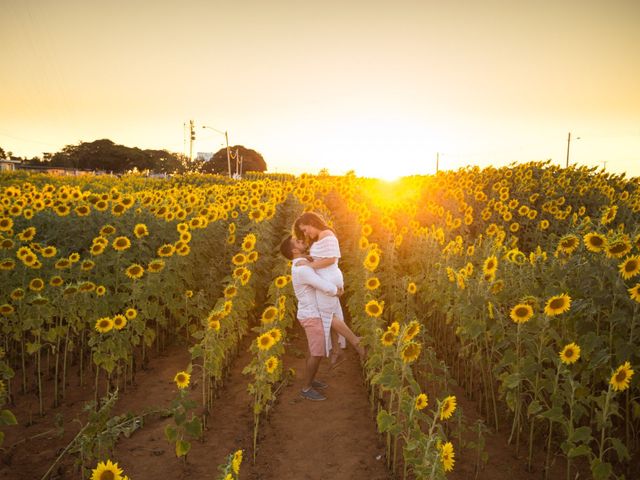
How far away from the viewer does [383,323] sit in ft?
20.2

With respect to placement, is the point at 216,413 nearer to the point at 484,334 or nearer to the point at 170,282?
the point at 170,282

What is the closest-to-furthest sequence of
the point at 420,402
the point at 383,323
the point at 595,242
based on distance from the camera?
the point at 420,402
the point at 595,242
the point at 383,323

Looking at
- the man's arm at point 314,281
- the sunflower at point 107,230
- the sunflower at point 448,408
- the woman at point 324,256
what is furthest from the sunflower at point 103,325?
the sunflower at point 448,408

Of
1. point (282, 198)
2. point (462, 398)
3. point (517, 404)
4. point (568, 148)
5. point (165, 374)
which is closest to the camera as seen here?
point (517, 404)

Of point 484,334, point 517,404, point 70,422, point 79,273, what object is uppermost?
point 79,273

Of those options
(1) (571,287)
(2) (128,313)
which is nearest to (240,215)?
(2) (128,313)

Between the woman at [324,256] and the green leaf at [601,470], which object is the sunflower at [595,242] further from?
the woman at [324,256]

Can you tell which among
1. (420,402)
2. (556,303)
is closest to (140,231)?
(420,402)

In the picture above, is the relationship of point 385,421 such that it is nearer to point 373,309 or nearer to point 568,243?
point 373,309

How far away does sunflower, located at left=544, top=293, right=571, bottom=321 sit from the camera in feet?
11.8

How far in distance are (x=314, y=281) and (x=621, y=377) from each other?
299cm

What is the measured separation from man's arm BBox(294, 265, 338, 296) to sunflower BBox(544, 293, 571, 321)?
2.32 meters

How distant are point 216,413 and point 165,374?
49.4 inches

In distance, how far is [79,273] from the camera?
5586mm
